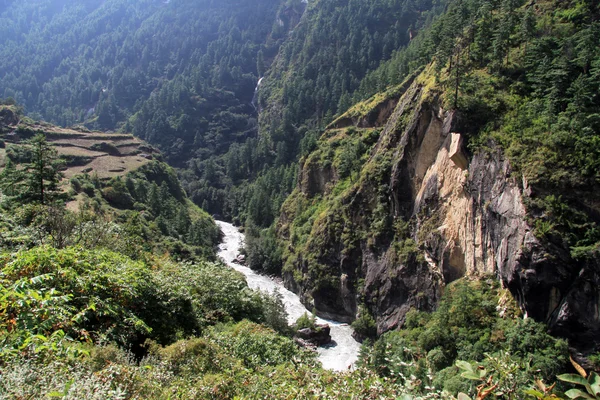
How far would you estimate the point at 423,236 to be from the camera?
46438 mm

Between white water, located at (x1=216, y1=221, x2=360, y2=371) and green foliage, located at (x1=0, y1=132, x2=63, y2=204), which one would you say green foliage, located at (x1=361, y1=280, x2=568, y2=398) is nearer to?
white water, located at (x1=216, y1=221, x2=360, y2=371)

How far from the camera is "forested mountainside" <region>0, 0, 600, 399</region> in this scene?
24.3 feet

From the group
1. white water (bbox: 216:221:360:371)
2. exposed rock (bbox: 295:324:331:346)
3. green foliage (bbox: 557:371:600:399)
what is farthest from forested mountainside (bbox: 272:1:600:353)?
green foliage (bbox: 557:371:600:399)

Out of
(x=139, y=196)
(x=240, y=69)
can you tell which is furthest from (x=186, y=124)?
(x=139, y=196)

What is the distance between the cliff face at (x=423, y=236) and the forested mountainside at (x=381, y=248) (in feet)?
0.62

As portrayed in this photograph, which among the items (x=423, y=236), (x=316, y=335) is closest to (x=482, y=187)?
(x=423, y=236)

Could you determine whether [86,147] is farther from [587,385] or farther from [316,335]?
[587,385]

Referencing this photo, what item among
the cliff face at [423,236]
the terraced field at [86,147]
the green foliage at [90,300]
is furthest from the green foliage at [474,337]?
the terraced field at [86,147]

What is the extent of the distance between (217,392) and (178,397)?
3.16 feet

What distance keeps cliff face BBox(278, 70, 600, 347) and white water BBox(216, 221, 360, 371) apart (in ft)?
6.90

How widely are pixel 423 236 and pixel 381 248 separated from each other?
811cm

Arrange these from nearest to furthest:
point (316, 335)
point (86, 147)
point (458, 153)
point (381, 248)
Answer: point (458, 153) → point (316, 335) → point (381, 248) → point (86, 147)

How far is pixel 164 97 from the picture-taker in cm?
17438

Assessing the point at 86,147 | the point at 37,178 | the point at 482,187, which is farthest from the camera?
the point at 86,147
